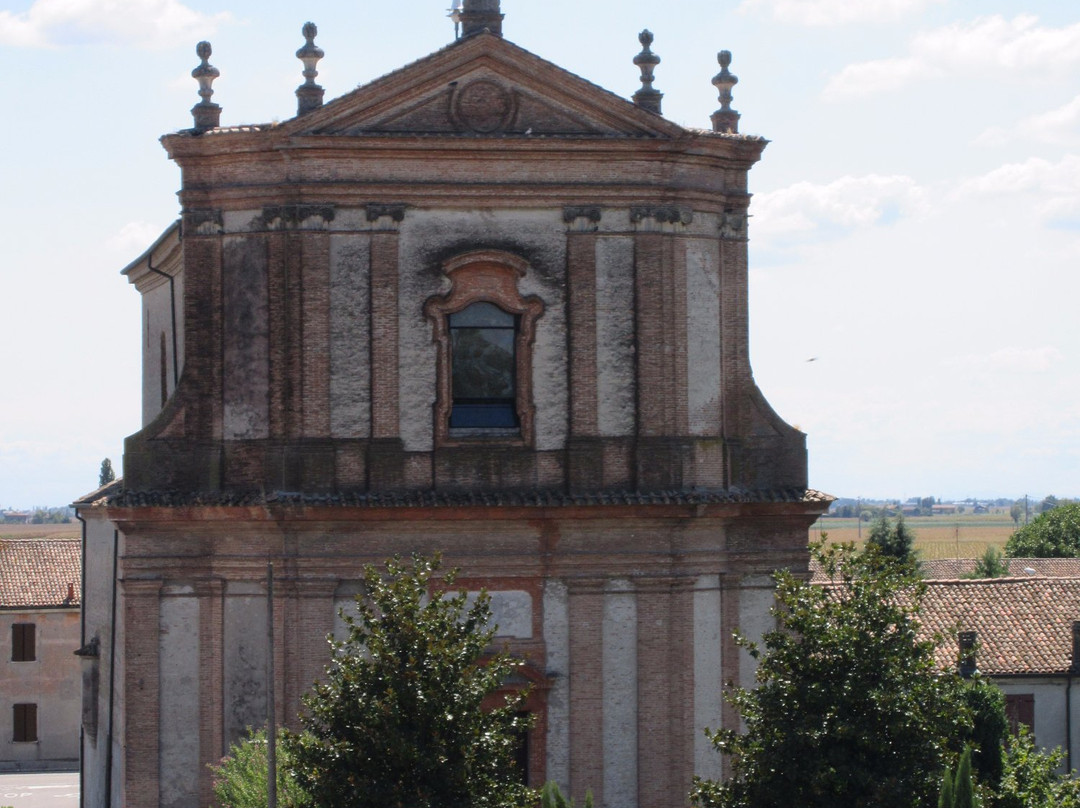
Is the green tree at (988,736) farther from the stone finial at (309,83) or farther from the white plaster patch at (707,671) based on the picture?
the stone finial at (309,83)

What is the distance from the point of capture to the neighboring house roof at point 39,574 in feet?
174

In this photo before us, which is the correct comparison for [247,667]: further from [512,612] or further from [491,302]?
[491,302]

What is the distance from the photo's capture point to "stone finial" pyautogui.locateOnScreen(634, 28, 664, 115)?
24.7m

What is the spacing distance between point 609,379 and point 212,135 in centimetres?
614

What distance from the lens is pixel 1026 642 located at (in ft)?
124

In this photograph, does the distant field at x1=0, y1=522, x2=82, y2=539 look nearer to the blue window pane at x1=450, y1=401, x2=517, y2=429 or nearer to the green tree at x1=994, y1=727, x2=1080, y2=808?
the blue window pane at x1=450, y1=401, x2=517, y2=429

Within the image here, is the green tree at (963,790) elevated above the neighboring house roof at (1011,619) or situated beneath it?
situated beneath

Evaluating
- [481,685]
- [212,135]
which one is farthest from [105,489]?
[481,685]

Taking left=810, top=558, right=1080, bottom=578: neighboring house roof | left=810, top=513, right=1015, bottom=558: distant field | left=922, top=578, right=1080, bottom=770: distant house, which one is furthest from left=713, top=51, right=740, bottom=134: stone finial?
left=810, top=513, right=1015, bottom=558: distant field

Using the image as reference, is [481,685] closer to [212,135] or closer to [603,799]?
[603,799]

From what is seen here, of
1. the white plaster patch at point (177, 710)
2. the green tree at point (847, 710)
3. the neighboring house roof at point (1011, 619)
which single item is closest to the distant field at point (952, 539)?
the neighboring house roof at point (1011, 619)

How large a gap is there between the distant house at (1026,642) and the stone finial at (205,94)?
60.9 feet

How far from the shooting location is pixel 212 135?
2381cm

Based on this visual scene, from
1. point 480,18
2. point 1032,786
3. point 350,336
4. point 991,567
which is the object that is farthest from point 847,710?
point 991,567
